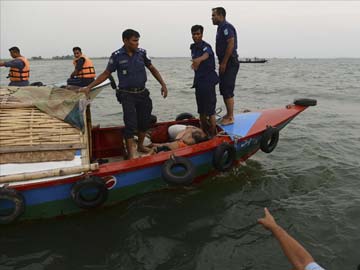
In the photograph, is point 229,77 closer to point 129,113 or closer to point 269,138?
point 269,138

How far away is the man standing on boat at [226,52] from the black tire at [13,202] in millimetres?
3467

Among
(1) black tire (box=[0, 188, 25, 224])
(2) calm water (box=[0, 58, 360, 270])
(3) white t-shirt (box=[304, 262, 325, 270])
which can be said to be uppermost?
(3) white t-shirt (box=[304, 262, 325, 270])

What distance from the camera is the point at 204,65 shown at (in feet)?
17.6

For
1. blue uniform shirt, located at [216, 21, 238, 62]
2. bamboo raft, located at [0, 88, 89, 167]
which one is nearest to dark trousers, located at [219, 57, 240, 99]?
blue uniform shirt, located at [216, 21, 238, 62]

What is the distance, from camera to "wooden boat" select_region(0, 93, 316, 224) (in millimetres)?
4074

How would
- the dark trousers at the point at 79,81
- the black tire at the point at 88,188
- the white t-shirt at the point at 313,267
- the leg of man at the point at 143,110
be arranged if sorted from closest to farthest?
the white t-shirt at the point at 313,267 → the black tire at the point at 88,188 → the leg of man at the point at 143,110 → the dark trousers at the point at 79,81

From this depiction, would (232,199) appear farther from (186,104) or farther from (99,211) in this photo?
(186,104)

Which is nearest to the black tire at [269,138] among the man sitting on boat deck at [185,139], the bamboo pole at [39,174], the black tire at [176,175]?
the man sitting on boat deck at [185,139]

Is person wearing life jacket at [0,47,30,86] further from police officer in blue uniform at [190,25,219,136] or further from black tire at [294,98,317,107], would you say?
black tire at [294,98,317,107]

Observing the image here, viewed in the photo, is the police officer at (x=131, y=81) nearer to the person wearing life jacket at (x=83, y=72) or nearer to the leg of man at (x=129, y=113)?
the leg of man at (x=129, y=113)

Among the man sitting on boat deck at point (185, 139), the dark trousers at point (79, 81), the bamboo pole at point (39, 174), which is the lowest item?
the bamboo pole at point (39, 174)

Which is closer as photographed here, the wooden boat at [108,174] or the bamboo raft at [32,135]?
the wooden boat at [108,174]

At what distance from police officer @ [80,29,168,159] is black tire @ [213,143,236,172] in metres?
1.18

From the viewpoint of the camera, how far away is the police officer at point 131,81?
183 inches
